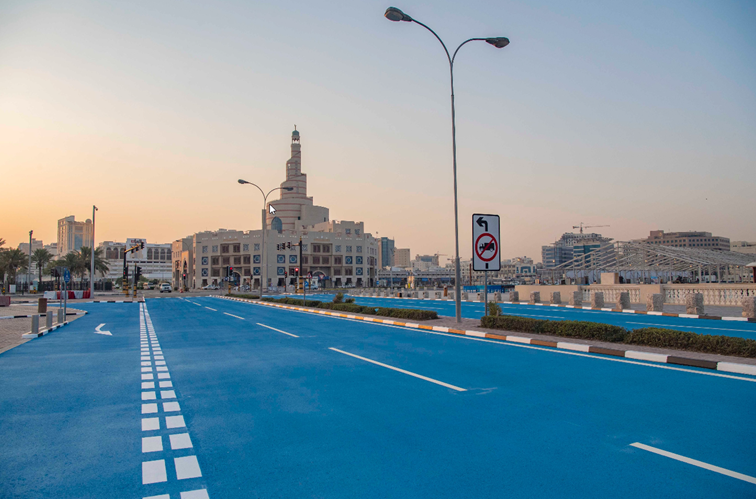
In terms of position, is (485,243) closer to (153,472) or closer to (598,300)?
(153,472)

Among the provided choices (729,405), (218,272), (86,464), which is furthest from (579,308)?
(218,272)

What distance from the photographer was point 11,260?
232 feet

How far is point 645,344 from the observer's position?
34.6ft

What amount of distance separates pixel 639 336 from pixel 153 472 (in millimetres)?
10251

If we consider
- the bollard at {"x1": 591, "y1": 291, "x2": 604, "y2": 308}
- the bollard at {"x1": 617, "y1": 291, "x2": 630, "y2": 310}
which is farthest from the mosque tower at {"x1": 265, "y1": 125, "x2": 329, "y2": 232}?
the bollard at {"x1": 617, "y1": 291, "x2": 630, "y2": 310}

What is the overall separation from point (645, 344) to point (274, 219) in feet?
442

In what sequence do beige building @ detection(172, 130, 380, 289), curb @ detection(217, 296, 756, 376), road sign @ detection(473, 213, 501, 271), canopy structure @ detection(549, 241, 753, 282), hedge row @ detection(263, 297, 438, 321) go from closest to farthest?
1. curb @ detection(217, 296, 756, 376)
2. road sign @ detection(473, 213, 501, 271)
3. hedge row @ detection(263, 297, 438, 321)
4. canopy structure @ detection(549, 241, 753, 282)
5. beige building @ detection(172, 130, 380, 289)

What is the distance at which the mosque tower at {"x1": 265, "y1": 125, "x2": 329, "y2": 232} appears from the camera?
143625 millimetres

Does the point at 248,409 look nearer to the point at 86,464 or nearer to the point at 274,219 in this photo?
the point at 86,464

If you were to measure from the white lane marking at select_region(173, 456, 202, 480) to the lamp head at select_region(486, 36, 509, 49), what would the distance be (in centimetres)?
1520

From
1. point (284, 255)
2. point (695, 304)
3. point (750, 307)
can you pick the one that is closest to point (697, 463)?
point (750, 307)

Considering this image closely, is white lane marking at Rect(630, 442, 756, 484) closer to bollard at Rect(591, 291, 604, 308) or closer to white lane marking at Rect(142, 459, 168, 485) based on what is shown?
white lane marking at Rect(142, 459, 168, 485)

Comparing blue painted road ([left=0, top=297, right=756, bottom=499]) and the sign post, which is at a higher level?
the sign post

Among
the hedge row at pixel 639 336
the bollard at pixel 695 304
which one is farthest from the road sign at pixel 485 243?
the bollard at pixel 695 304
